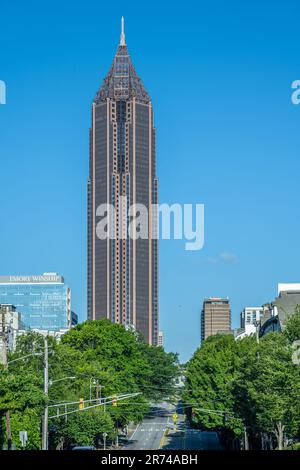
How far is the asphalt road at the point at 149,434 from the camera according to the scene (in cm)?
12950

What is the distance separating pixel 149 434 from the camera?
15400cm

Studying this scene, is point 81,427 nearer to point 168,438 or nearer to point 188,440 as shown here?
point 188,440

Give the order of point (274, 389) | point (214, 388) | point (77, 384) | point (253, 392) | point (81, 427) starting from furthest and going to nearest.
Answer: point (214, 388), point (77, 384), point (81, 427), point (253, 392), point (274, 389)

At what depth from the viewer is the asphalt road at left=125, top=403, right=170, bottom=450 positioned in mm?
129500

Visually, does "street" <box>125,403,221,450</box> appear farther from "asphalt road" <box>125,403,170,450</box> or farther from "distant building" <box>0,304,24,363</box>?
"distant building" <box>0,304,24,363</box>

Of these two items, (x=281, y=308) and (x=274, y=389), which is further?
(x=281, y=308)

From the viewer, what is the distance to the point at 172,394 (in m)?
185

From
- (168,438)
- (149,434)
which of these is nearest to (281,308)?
(168,438)

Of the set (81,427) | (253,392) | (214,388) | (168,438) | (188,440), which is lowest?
(188,440)

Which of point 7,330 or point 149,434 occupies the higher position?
point 7,330

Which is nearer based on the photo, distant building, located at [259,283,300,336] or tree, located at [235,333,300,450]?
tree, located at [235,333,300,450]

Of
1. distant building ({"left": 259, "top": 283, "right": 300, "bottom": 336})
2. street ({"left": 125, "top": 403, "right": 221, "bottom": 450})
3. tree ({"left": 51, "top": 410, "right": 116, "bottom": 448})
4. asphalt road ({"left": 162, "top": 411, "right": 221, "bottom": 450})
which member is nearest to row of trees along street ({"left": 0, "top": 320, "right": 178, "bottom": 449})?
tree ({"left": 51, "top": 410, "right": 116, "bottom": 448})
